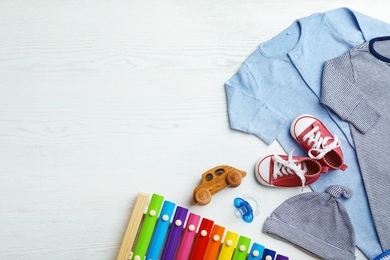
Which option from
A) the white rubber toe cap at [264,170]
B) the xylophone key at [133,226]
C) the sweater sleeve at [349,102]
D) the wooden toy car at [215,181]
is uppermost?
the sweater sleeve at [349,102]

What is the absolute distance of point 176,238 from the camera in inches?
48.8

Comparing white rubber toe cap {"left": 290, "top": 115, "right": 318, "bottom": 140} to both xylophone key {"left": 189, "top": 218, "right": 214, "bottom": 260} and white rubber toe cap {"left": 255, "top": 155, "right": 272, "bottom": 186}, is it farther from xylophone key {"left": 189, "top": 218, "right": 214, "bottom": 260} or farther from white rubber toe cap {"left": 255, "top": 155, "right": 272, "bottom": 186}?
xylophone key {"left": 189, "top": 218, "right": 214, "bottom": 260}

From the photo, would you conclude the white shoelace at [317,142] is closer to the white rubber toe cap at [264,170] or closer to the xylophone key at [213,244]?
the white rubber toe cap at [264,170]

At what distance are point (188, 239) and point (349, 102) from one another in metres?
0.58

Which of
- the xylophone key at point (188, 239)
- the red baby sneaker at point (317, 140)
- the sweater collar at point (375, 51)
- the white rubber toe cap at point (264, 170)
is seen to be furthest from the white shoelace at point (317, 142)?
the xylophone key at point (188, 239)

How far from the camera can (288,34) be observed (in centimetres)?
142

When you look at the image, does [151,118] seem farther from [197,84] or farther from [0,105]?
[0,105]

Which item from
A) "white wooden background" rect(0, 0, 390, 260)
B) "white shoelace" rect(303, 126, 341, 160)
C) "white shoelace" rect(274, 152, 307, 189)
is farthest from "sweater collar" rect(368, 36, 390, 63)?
"white shoelace" rect(274, 152, 307, 189)

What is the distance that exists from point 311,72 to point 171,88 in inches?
15.7

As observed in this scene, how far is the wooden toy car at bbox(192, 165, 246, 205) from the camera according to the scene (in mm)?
1275

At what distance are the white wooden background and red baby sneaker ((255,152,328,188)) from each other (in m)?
0.03

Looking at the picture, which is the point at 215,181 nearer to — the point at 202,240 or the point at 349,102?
the point at 202,240

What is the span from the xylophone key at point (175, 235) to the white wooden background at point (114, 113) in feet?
0.29

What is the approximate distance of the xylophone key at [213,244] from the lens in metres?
1.24
